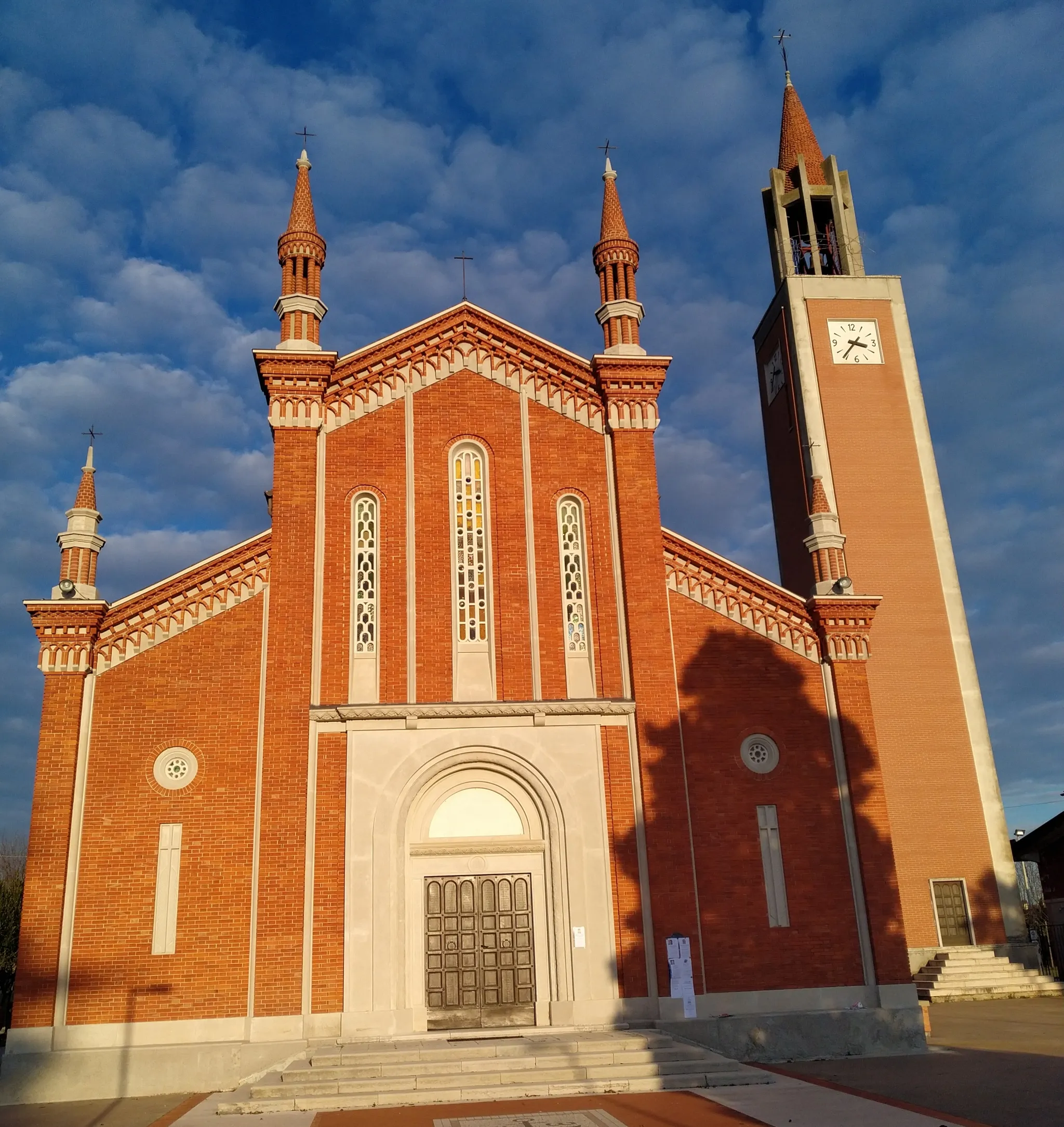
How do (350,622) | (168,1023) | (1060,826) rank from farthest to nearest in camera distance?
(1060,826), (350,622), (168,1023)

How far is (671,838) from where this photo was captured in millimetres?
19172

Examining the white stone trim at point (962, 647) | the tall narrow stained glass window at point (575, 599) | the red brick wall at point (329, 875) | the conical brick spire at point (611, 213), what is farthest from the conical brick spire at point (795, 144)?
the red brick wall at point (329, 875)

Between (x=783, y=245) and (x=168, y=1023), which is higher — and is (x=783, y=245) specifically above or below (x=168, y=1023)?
above

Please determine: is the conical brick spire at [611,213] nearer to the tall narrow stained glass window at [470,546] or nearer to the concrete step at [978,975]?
the tall narrow stained glass window at [470,546]

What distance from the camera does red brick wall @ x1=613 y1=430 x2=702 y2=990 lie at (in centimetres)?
1888

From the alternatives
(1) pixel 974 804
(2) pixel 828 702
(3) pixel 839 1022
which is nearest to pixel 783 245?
(1) pixel 974 804

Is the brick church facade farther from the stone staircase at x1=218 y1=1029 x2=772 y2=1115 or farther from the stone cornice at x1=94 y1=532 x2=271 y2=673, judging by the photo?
the stone staircase at x1=218 y1=1029 x2=772 y2=1115

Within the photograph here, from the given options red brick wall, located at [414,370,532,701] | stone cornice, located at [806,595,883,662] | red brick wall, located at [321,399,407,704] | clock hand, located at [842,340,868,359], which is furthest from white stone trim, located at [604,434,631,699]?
clock hand, located at [842,340,868,359]

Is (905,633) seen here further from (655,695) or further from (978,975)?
(655,695)

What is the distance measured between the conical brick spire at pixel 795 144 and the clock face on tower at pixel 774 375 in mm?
7389

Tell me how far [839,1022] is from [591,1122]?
7397 mm

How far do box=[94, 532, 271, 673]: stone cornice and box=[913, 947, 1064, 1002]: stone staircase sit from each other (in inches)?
843

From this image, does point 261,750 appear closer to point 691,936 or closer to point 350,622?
point 350,622

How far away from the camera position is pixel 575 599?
20875 mm
